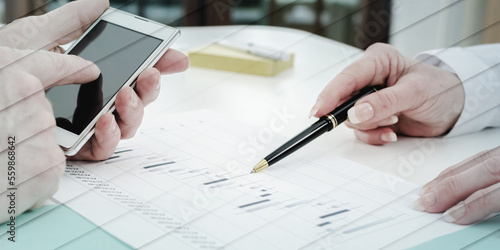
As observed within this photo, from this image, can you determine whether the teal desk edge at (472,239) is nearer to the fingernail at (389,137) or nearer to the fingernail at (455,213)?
the fingernail at (455,213)

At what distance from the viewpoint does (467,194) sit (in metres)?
0.40

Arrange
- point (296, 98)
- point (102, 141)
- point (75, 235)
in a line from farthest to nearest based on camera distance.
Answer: point (296, 98) → point (102, 141) → point (75, 235)

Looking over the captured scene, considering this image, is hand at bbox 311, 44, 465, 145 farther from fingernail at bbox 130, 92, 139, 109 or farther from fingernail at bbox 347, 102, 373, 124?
fingernail at bbox 130, 92, 139, 109

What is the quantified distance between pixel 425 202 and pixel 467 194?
0.11 ft

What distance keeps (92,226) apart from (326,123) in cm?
26

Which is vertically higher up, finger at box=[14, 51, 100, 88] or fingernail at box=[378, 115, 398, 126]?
fingernail at box=[378, 115, 398, 126]

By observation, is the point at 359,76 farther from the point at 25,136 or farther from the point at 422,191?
the point at 25,136

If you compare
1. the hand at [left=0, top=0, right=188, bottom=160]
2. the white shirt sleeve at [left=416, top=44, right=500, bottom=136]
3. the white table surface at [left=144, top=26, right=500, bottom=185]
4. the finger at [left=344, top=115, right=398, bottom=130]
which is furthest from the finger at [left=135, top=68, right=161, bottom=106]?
the white shirt sleeve at [left=416, top=44, right=500, bottom=136]

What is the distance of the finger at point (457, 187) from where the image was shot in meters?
0.40

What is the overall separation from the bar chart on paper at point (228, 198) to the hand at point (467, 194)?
0.01m

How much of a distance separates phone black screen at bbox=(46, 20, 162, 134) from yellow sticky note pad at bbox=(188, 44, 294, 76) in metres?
0.26

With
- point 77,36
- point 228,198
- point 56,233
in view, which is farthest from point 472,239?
point 77,36

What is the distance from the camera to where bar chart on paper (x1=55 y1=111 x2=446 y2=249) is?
1.18 ft

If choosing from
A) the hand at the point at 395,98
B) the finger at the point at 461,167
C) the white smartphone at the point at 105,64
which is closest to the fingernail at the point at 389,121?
the hand at the point at 395,98
